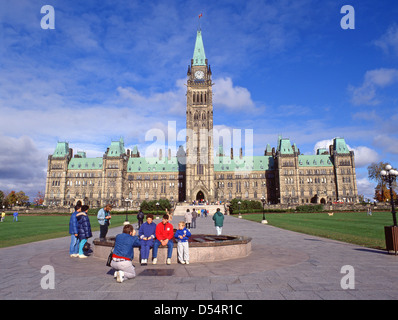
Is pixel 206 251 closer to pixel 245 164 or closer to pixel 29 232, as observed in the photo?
pixel 29 232

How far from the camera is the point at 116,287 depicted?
24.1 ft

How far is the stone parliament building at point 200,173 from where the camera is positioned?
90.2 metres

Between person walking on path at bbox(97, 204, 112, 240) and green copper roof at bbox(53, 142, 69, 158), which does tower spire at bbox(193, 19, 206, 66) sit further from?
person walking on path at bbox(97, 204, 112, 240)

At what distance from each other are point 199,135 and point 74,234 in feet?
260

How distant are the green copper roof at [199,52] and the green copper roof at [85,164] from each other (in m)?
52.2

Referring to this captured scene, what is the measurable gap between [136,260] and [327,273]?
7.08 meters

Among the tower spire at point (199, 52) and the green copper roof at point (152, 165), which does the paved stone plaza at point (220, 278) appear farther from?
the green copper roof at point (152, 165)

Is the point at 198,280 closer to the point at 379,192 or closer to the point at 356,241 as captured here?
the point at 356,241

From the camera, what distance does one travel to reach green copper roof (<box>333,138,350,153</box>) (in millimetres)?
99244

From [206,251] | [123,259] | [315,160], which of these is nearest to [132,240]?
[123,259]

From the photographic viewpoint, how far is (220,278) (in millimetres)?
8234

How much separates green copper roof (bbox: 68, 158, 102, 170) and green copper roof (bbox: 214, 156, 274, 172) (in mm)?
45568

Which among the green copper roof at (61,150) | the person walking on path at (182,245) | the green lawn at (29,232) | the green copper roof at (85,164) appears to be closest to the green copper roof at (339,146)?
the green copper roof at (85,164)
